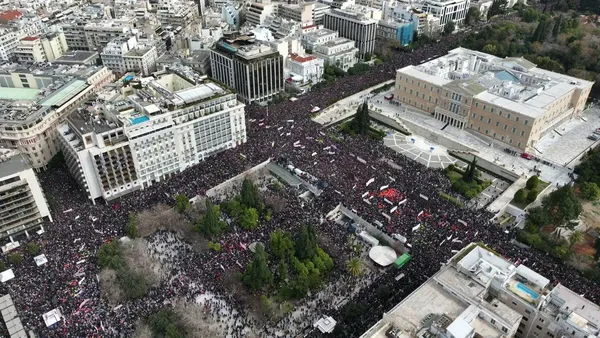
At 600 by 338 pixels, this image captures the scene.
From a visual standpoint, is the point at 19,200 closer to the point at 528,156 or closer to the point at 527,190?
the point at 527,190

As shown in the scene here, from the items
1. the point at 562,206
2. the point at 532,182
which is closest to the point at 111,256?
the point at 562,206

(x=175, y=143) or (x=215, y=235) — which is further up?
(x=175, y=143)

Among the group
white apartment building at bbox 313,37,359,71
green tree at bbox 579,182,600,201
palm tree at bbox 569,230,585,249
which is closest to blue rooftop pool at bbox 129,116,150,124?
white apartment building at bbox 313,37,359,71

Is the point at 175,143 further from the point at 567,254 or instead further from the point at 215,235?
the point at 567,254

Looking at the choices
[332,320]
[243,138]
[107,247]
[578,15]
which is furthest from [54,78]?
[578,15]

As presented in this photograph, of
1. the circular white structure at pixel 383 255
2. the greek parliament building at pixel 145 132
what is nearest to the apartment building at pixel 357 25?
the greek parliament building at pixel 145 132

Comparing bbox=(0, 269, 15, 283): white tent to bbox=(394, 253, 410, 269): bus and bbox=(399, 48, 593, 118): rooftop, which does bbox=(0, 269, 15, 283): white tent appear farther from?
bbox=(399, 48, 593, 118): rooftop

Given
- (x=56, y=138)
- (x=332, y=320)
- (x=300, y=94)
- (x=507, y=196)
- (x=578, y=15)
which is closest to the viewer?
(x=332, y=320)
